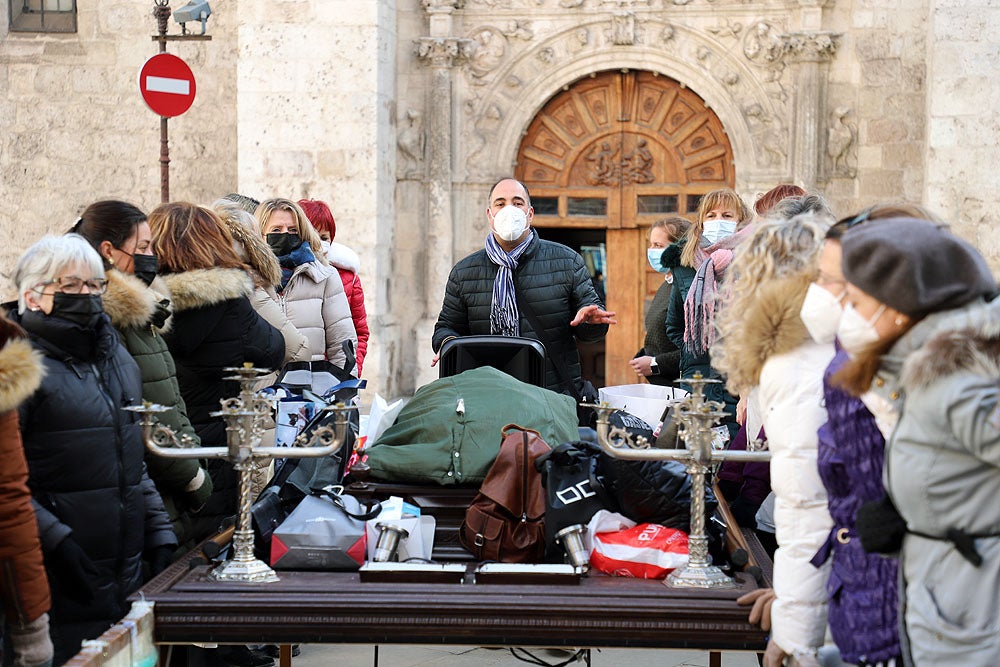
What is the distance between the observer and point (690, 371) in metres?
6.15

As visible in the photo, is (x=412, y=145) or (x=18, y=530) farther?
(x=412, y=145)

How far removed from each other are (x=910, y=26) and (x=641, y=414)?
7.42m

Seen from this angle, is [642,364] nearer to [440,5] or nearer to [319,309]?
[319,309]

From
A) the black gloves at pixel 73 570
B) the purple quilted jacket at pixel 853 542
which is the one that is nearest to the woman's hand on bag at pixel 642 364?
the black gloves at pixel 73 570

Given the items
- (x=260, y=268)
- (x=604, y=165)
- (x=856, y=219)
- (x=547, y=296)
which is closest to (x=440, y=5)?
(x=604, y=165)

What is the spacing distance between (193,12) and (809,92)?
18.6 feet

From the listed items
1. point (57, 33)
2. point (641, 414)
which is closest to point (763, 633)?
point (641, 414)

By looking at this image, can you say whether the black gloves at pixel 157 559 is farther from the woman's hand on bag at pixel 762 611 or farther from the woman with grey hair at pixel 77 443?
the woman's hand on bag at pixel 762 611

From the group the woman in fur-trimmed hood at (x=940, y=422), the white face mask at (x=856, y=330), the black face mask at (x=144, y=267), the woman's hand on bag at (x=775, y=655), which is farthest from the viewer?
the black face mask at (x=144, y=267)

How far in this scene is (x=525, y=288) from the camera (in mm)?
6160

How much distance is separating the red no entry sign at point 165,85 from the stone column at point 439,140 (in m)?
2.35

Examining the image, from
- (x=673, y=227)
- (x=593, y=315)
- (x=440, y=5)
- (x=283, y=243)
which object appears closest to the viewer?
(x=593, y=315)

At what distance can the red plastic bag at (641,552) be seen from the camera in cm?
362

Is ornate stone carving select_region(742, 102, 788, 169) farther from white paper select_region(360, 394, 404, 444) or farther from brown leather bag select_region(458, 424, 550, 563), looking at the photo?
brown leather bag select_region(458, 424, 550, 563)
